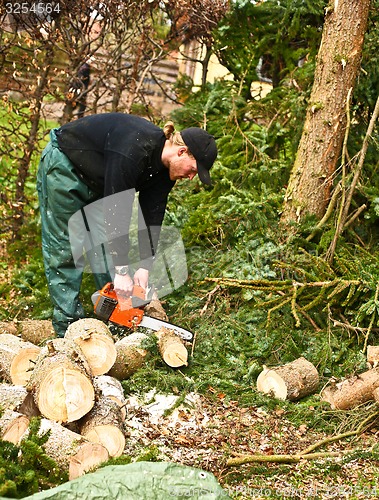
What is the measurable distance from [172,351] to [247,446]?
0.90 metres

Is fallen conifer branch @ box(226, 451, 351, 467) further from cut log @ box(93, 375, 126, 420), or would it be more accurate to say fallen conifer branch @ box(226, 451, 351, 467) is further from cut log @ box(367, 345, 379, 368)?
cut log @ box(367, 345, 379, 368)

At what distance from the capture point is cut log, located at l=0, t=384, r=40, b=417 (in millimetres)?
3482

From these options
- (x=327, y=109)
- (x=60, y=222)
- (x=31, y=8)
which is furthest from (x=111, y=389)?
(x=31, y=8)

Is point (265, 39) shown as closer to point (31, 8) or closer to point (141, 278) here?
point (31, 8)

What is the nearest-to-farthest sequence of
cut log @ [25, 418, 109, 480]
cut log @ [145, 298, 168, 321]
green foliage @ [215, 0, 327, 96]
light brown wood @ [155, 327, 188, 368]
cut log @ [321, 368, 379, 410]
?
cut log @ [25, 418, 109, 480] < cut log @ [321, 368, 379, 410] < light brown wood @ [155, 327, 188, 368] < cut log @ [145, 298, 168, 321] < green foliage @ [215, 0, 327, 96]

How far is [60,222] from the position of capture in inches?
191

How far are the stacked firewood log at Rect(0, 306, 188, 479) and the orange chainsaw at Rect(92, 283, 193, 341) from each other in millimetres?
93

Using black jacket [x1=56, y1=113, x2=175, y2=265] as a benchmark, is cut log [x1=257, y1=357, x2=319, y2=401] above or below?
below

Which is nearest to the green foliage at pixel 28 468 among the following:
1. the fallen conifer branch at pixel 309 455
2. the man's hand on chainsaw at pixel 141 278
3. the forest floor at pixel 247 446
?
the forest floor at pixel 247 446

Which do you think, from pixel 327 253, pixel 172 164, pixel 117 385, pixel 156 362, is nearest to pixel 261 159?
pixel 327 253

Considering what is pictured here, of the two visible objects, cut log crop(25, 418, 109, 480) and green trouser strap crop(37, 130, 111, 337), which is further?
green trouser strap crop(37, 130, 111, 337)

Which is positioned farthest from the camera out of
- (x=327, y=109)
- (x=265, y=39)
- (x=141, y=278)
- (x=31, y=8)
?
(x=265, y=39)

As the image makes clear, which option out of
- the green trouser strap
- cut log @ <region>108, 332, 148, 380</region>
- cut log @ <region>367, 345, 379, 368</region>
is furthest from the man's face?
cut log @ <region>367, 345, 379, 368</region>

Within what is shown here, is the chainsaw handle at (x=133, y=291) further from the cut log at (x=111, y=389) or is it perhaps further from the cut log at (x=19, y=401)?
the cut log at (x=19, y=401)
